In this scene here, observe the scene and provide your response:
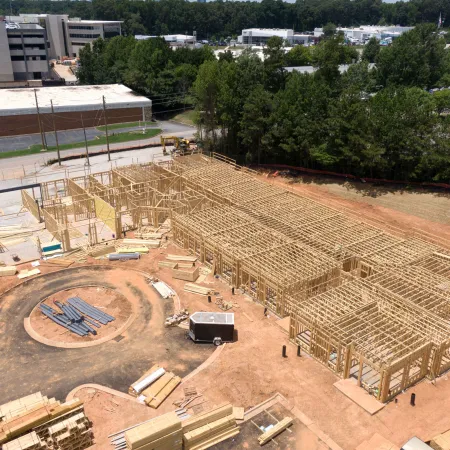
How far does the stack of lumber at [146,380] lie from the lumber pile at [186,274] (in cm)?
854

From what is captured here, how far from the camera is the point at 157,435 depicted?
1747 centimetres

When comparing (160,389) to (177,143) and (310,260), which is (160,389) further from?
(177,143)

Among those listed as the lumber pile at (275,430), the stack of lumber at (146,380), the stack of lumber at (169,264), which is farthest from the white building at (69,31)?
the lumber pile at (275,430)

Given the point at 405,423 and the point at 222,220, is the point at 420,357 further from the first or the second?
the point at 222,220

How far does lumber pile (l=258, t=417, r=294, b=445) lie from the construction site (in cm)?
8

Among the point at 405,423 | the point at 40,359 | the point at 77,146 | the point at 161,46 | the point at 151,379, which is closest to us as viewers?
the point at 405,423

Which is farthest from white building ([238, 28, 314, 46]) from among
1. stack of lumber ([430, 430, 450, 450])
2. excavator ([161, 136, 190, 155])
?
Answer: stack of lumber ([430, 430, 450, 450])

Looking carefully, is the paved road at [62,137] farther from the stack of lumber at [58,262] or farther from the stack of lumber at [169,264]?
the stack of lumber at [169,264]

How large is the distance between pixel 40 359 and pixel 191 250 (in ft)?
45.5

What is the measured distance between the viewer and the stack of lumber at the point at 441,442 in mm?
17812

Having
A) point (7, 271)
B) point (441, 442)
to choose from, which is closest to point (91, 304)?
point (7, 271)

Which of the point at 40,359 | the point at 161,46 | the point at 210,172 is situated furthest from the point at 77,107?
the point at 40,359

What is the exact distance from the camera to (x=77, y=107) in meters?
71.1

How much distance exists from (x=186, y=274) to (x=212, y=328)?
684 cm
